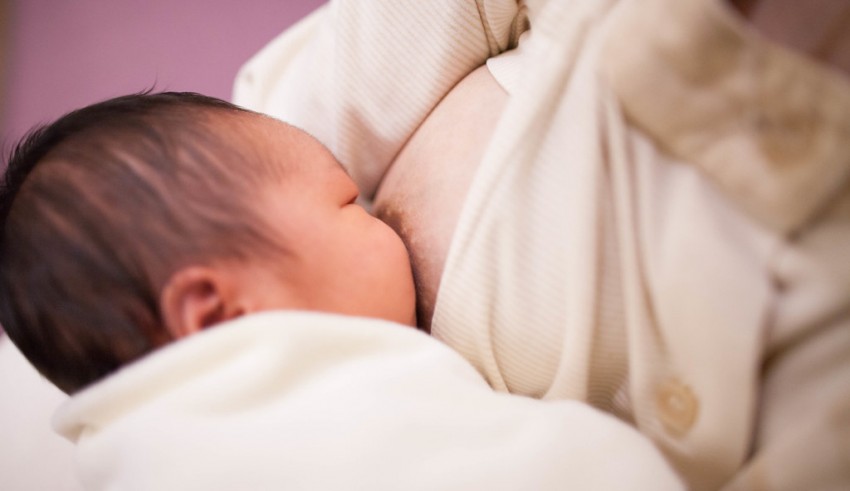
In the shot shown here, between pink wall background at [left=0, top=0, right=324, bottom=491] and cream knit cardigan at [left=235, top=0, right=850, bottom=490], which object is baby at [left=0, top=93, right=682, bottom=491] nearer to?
cream knit cardigan at [left=235, top=0, right=850, bottom=490]

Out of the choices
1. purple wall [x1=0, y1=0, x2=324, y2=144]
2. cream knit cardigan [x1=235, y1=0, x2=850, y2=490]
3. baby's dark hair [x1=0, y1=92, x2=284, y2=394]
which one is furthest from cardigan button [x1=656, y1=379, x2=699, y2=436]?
purple wall [x1=0, y1=0, x2=324, y2=144]

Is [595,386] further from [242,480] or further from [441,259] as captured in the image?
[242,480]

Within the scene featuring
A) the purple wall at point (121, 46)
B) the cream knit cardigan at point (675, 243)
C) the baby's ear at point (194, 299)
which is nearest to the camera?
the cream knit cardigan at point (675, 243)

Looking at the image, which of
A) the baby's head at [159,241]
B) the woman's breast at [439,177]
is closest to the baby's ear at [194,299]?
the baby's head at [159,241]

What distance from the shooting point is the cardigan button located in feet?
1.34

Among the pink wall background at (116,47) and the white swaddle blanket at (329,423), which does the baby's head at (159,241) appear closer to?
the white swaddle blanket at (329,423)

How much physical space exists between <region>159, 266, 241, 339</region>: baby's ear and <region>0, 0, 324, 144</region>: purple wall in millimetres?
834

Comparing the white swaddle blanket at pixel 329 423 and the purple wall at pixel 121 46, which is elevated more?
the purple wall at pixel 121 46

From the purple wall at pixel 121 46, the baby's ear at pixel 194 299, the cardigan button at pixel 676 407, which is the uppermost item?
the purple wall at pixel 121 46

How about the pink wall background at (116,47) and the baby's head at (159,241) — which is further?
the pink wall background at (116,47)

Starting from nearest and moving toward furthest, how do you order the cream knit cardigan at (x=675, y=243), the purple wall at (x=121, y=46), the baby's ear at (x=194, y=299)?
the cream knit cardigan at (x=675, y=243) < the baby's ear at (x=194, y=299) < the purple wall at (x=121, y=46)

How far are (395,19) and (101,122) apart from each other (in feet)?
1.13

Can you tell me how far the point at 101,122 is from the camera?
0.51 metres

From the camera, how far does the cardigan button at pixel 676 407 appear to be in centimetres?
41
